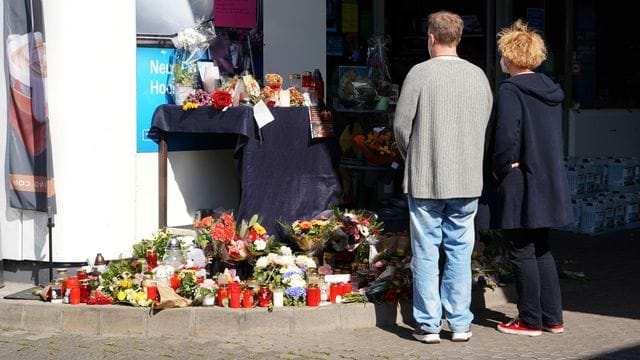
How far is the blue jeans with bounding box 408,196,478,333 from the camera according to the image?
665 cm

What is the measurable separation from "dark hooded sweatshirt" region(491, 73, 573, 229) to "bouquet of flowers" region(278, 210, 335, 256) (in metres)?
1.61

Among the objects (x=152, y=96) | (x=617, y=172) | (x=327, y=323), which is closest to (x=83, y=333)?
(x=327, y=323)

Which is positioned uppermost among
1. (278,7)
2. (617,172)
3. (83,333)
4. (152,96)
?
(278,7)

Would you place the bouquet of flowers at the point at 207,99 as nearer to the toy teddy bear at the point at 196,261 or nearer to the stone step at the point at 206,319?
the toy teddy bear at the point at 196,261

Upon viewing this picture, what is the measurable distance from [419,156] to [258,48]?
305cm

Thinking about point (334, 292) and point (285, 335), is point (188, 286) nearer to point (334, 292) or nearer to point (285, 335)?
point (285, 335)

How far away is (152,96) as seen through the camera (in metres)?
8.57

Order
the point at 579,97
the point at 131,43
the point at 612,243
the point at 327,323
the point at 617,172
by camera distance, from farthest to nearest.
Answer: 1. the point at 579,97
2. the point at 617,172
3. the point at 612,243
4. the point at 131,43
5. the point at 327,323

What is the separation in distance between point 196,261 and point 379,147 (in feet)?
6.89

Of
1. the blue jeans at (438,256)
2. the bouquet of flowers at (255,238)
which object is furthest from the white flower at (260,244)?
the blue jeans at (438,256)

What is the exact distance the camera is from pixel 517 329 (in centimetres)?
693

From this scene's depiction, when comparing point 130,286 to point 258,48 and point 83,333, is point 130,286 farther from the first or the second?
point 258,48


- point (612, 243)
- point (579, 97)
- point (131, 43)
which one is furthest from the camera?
point (579, 97)

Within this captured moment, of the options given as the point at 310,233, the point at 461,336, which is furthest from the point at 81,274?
the point at 461,336
